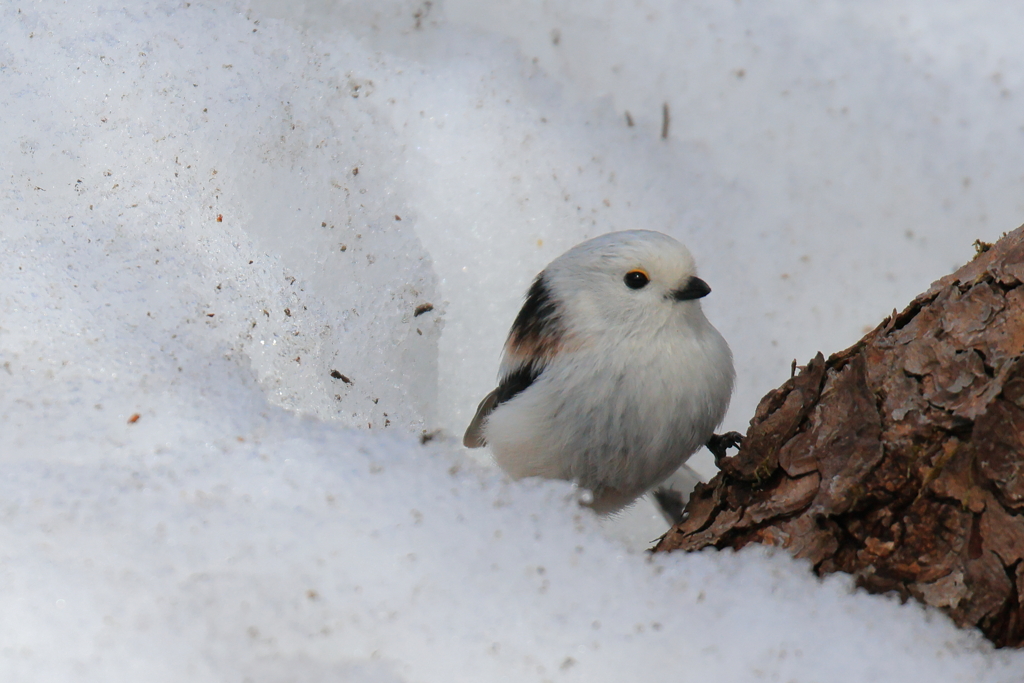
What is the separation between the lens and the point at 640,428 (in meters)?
2.29

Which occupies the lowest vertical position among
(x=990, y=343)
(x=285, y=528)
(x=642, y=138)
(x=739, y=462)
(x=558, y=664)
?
(x=285, y=528)

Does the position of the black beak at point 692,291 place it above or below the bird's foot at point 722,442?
above

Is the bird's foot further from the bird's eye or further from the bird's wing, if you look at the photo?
the bird's wing

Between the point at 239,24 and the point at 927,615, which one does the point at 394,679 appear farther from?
the point at 239,24

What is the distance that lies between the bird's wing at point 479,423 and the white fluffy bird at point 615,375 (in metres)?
0.15

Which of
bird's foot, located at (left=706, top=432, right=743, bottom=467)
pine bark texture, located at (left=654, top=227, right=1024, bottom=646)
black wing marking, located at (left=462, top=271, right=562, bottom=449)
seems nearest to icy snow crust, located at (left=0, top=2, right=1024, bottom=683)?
pine bark texture, located at (left=654, top=227, right=1024, bottom=646)

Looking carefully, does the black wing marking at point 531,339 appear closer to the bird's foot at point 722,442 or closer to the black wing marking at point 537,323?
the black wing marking at point 537,323

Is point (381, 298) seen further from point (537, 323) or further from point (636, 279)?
point (636, 279)

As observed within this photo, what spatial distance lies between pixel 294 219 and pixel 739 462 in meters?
1.65

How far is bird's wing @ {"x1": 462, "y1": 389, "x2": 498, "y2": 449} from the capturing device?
2.76m

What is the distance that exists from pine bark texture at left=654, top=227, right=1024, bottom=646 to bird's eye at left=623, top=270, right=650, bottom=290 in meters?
0.61

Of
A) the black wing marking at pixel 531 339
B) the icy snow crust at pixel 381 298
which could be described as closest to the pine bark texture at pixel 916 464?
the icy snow crust at pixel 381 298

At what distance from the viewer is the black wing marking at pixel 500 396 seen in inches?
99.5

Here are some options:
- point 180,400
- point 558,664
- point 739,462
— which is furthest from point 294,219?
point 558,664
